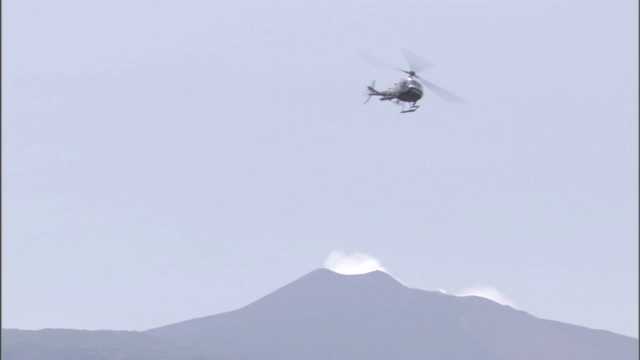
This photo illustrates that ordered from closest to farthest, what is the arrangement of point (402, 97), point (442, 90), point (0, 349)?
point (0, 349), point (442, 90), point (402, 97)

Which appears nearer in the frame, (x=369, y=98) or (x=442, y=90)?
(x=442, y=90)

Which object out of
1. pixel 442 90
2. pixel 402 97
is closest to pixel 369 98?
pixel 402 97

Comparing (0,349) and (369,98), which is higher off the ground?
(369,98)

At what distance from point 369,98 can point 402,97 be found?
497cm

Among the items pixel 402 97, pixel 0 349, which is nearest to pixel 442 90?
pixel 402 97

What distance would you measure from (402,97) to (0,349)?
3970cm

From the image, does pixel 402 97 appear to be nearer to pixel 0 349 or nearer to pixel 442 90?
pixel 442 90

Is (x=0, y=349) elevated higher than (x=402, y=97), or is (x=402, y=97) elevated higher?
(x=402, y=97)

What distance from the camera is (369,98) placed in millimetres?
94125

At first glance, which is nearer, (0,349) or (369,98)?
(0,349)

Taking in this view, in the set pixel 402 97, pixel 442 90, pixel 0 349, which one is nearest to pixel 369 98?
pixel 402 97

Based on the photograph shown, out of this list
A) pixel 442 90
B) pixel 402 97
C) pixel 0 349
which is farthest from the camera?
pixel 402 97

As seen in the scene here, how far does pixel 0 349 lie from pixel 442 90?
36.7 metres

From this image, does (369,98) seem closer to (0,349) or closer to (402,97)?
(402,97)
